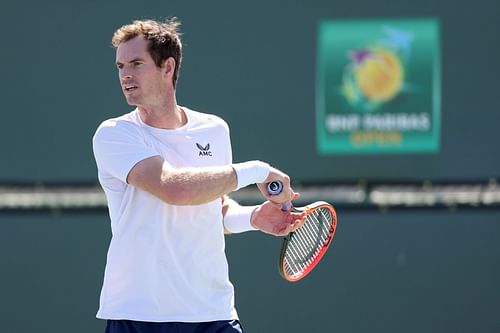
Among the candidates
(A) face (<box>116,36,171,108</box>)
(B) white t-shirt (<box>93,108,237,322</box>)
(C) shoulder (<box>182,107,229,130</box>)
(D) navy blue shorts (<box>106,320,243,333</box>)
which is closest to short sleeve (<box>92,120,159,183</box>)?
(B) white t-shirt (<box>93,108,237,322</box>)

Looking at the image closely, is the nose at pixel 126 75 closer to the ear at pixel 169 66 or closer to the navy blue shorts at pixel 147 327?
the ear at pixel 169 66

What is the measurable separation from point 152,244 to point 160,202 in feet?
0.47

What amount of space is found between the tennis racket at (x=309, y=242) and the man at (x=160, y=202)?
1.16ft

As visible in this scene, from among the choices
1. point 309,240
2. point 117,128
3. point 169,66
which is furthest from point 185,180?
point 309,240

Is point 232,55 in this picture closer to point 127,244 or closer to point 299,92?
point 299,92

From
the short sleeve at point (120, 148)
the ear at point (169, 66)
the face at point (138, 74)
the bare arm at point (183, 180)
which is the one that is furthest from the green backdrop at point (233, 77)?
the bare arm at point (183, 180)

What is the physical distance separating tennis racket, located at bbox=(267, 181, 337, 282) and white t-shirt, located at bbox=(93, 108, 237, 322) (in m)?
0.46

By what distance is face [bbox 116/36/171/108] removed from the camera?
363cm

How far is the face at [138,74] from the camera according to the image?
11.9ft

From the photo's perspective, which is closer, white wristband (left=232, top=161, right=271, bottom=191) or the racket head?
white wristband (left=232, top=161, right=271, bottom=191)

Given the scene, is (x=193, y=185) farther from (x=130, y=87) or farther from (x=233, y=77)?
(x=233, y=77)

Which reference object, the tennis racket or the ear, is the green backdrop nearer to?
the tennis racket

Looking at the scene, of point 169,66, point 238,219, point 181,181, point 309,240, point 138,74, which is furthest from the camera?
point 309,240

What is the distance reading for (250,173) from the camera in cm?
350
